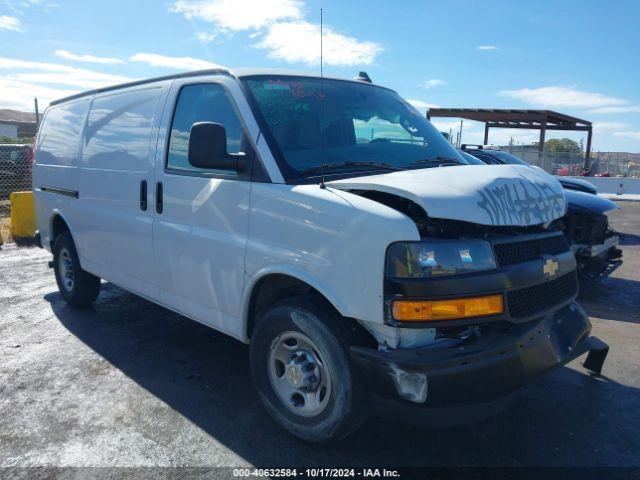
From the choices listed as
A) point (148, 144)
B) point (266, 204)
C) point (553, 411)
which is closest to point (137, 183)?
point (148, 144)

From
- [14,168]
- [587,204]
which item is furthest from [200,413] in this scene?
[14,168]

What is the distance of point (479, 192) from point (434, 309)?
0.65m

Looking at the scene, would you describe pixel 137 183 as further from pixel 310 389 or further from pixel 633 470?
pixel 633 470

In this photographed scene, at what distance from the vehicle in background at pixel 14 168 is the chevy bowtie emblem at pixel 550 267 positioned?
49.3 ft

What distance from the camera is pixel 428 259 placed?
8.32ft

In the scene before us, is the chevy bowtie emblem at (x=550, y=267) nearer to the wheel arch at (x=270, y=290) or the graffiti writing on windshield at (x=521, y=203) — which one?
A: the graffiti writing on windshield at (x=521, y=203)

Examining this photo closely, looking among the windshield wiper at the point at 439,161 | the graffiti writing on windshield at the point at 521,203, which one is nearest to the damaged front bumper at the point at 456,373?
the graffiti writing on windshield at the point at 521,203

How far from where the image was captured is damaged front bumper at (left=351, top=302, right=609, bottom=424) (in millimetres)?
2521

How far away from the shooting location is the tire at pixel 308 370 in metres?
2.77

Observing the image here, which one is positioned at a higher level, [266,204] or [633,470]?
[266,204]

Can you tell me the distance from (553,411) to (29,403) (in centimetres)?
352

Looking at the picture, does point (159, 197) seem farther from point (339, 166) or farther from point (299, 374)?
point (299, 374)

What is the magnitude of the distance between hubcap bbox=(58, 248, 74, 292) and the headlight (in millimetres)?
4376

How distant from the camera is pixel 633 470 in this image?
9.50 ft
